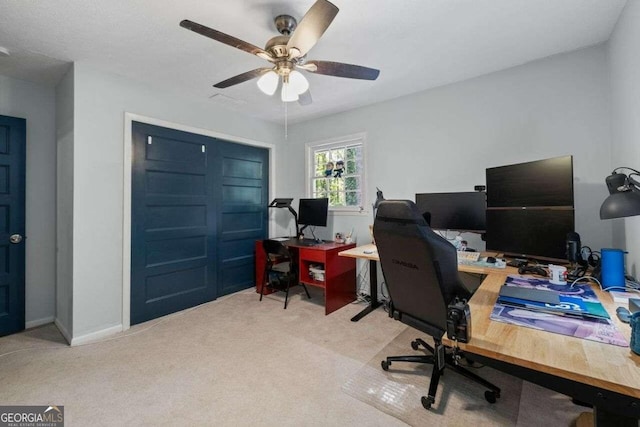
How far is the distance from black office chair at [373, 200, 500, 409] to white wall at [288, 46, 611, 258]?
1497mm

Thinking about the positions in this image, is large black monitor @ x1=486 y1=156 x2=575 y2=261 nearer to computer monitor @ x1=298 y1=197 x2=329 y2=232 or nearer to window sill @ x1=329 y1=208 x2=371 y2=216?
window sill @ x1=329 y1=208 x2=371 y2=216

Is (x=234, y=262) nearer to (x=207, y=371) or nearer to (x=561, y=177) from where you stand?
(x=207, y=371)

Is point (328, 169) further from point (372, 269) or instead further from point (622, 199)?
point (622, 199)

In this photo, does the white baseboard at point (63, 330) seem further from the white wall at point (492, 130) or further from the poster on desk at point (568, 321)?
the poster on desk at point (568, 321)

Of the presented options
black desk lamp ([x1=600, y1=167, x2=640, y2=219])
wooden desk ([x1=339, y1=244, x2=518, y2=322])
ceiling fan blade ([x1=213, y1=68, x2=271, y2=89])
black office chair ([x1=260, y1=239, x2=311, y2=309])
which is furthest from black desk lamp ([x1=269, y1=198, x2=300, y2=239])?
black desk lamp ([x1=600, y1=167, x2=640, y2=219])

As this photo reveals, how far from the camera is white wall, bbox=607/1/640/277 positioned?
1.59 meters

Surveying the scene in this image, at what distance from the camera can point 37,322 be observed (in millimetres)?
2795

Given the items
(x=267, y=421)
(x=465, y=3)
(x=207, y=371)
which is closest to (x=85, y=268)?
(x=207, y=371)

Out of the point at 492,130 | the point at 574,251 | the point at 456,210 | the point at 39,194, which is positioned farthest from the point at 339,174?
the point at 39,194

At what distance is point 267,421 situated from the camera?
1549 millimetres

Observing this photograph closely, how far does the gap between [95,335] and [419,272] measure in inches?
116

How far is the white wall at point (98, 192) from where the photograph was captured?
242cm

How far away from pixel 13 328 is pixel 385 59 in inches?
173

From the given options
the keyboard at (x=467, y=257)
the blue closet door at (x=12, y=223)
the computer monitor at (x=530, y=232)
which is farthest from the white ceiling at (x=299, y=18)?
the keyboard at (x=467, y=257)
